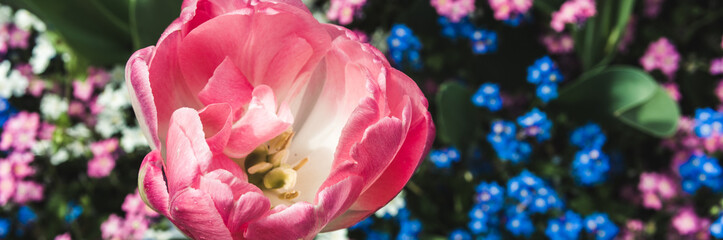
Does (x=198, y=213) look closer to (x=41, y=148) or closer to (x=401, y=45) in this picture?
(x=401, y=45)

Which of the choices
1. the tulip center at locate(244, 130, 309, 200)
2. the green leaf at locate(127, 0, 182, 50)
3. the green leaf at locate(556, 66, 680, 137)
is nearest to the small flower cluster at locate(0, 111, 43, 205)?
the green leaf at locate(127, 0, 182, 50)

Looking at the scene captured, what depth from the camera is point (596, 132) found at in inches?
40.9

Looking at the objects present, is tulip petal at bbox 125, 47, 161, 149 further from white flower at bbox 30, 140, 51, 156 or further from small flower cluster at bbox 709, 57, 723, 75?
small flower cluster at bbox 709, 57, 723, 75

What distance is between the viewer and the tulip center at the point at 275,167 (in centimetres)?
51

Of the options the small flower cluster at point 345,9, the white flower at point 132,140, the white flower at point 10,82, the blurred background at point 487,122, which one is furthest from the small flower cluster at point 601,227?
the white flower at point 10,82

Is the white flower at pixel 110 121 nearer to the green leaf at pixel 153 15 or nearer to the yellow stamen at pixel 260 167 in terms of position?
the green leaf at pixel 153 15

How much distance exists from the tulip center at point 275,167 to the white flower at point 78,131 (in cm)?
75

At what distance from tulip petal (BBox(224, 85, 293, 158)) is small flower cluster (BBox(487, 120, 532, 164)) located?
58cm

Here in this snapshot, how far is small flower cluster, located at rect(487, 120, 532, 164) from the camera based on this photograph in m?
1.01

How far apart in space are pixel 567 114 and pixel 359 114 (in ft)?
2.58

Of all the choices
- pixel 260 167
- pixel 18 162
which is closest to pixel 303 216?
pixel 260 167

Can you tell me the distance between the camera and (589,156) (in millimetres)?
1023

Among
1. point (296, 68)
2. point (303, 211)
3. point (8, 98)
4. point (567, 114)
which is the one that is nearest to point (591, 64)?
point (567, 114)

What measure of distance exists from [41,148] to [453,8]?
77 cm
